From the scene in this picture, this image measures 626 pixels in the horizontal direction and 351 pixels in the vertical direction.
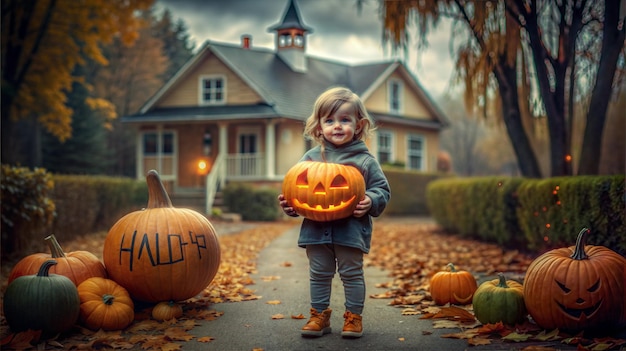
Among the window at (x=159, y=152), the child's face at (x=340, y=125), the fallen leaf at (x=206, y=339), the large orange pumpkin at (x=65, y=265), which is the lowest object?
the fallen leaf at (x=206, y=339)

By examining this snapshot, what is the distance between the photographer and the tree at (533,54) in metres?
7.33

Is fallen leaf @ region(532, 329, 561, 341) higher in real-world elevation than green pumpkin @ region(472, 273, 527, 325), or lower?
lower

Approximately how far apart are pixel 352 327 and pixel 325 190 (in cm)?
84

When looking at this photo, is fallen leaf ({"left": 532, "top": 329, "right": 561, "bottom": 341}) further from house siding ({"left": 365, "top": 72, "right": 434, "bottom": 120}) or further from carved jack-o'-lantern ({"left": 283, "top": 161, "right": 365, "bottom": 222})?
house siding ({"left": 365, "top": 72, "right": 434, "bottom": 120})

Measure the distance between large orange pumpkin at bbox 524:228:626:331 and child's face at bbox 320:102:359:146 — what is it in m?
1.44

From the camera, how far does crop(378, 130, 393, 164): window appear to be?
24.3m

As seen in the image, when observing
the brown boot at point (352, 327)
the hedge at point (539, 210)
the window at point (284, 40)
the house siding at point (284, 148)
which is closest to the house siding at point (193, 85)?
the house siding at point (284, 148)

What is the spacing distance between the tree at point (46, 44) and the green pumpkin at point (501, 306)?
12578 mm

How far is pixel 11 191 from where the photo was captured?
6.77m

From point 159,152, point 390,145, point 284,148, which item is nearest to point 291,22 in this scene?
point 284,148

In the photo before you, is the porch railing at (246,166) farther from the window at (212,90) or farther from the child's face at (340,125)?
the child's face at (340,125)

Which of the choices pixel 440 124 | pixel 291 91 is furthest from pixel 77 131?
pixel 440 124

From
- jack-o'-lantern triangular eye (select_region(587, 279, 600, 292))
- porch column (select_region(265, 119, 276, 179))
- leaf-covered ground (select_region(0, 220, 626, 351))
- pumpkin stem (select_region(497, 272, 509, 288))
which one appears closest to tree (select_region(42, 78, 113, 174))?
porch column (select_region(265, 119, 276, 179))

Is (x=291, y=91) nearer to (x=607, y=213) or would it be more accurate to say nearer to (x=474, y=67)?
(x=474, y=67)
